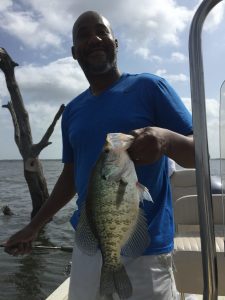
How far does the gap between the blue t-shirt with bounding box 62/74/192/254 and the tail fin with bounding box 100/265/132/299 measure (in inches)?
10.3

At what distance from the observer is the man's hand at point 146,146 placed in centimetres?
161

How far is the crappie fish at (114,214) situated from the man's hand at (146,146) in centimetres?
3

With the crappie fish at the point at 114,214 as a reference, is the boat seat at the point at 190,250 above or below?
below

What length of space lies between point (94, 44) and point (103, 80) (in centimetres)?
21

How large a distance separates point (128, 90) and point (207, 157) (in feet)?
2.98

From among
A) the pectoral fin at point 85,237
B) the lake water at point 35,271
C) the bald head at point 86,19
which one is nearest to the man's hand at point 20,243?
the pectoral fin at point 85,237

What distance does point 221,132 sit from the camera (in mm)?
1619

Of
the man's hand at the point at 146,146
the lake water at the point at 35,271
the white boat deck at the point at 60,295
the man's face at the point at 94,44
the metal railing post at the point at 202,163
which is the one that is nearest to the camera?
the metal railing post at the point at 202,163

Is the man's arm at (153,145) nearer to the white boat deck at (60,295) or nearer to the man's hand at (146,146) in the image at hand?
the man's hand at (146,146)

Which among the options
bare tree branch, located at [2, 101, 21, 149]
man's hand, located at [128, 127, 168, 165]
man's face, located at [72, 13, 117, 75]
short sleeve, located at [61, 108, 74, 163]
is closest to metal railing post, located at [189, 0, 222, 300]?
man's hand, located at [128, 127, 168, 165]

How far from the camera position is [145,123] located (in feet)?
7.12

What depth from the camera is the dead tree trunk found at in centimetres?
1278

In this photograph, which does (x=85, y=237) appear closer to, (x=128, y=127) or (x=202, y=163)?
(x=128, y=127)

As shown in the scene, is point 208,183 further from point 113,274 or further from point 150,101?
point 150,101
